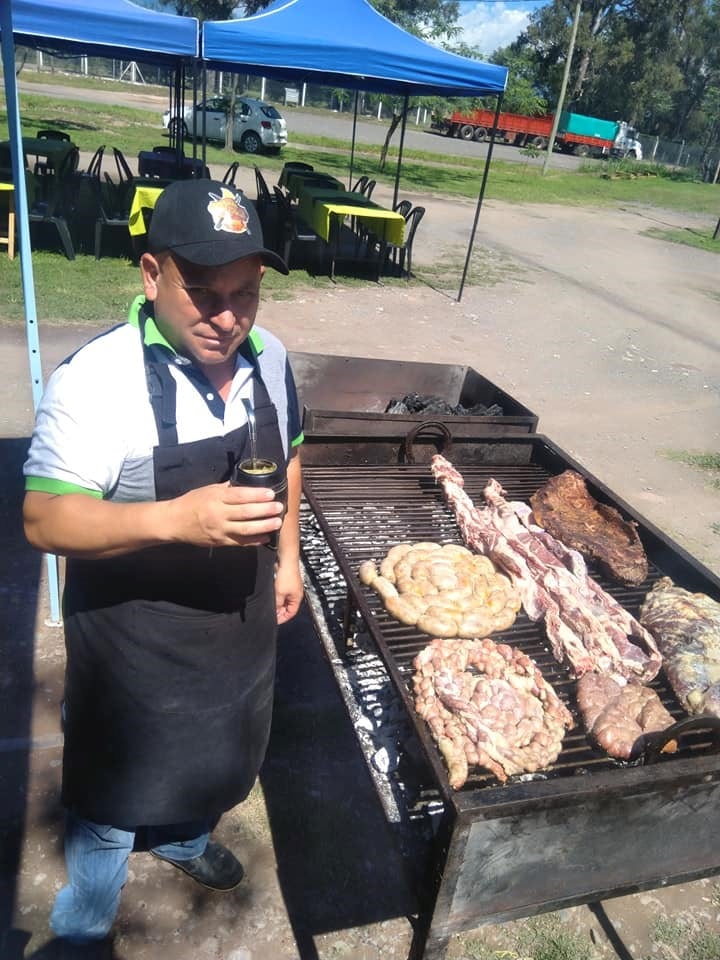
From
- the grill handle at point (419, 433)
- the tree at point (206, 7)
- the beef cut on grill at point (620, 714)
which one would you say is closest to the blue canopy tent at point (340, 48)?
the grill handle at point (419, 433)

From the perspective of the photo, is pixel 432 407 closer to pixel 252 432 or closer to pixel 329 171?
pixel 252 432

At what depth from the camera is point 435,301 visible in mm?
10977

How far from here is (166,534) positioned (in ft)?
4.83

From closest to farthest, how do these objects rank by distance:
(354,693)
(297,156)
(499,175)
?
(354,693) → (297,156) → (499,175)

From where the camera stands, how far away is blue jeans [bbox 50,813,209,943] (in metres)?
2.16

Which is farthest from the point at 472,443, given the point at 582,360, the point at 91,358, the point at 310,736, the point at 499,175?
the point at 499,175

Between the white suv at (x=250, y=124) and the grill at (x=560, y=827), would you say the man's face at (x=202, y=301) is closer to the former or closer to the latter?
the grill at (x=560, y=827)

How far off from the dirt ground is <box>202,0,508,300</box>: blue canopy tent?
2967 mm

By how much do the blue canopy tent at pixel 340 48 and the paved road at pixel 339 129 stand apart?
A: 21661mm

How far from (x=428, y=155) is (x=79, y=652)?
103ft

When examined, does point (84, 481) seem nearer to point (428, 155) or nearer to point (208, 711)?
point (208, 711)

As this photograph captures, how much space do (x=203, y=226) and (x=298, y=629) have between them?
285 centimetres

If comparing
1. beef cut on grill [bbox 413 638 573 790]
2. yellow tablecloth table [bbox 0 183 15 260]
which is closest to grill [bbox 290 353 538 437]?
beef cut on grill [bbox 413 638 573 790]

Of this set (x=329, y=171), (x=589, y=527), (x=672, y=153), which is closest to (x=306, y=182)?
(x=329, y=171)
